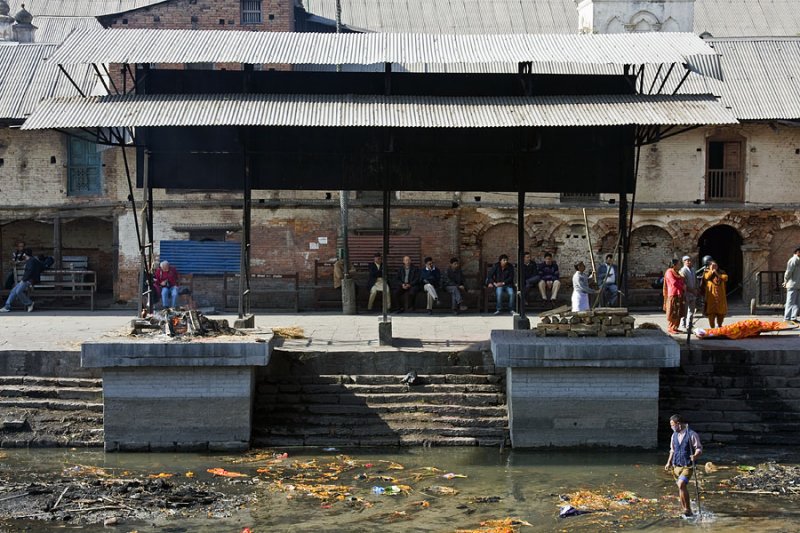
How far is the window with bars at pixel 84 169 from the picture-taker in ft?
96.7

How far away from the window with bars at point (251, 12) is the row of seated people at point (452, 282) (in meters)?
8.65

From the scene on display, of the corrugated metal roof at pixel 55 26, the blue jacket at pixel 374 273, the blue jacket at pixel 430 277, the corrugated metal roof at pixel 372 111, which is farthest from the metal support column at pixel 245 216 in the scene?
the corrugated metal roof at pixel 55 26

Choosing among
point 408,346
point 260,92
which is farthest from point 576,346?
Result: point 260,92

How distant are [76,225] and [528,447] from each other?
1854cm

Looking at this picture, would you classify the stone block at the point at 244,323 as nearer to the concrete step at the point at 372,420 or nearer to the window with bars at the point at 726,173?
the concrete step at the point at 372,420

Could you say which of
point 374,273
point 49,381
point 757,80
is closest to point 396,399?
point 49,381

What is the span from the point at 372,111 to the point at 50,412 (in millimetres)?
7542

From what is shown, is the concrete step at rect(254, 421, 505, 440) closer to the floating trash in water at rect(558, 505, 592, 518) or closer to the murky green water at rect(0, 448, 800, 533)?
the murky green water at rect(0, 448, 800, 533)

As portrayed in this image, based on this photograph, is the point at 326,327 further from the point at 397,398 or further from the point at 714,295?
the point at 714,295

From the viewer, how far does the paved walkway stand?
20344mm

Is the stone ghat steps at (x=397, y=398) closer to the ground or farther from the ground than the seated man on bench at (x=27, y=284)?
closer to the ground

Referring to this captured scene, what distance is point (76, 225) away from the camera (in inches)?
1262

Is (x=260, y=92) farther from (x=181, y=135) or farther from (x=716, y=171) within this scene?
(x=716, y=171)

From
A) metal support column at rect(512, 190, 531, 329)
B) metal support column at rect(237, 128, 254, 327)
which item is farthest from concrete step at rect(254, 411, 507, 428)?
metal support column at rect(512, 190, 531, 329)
